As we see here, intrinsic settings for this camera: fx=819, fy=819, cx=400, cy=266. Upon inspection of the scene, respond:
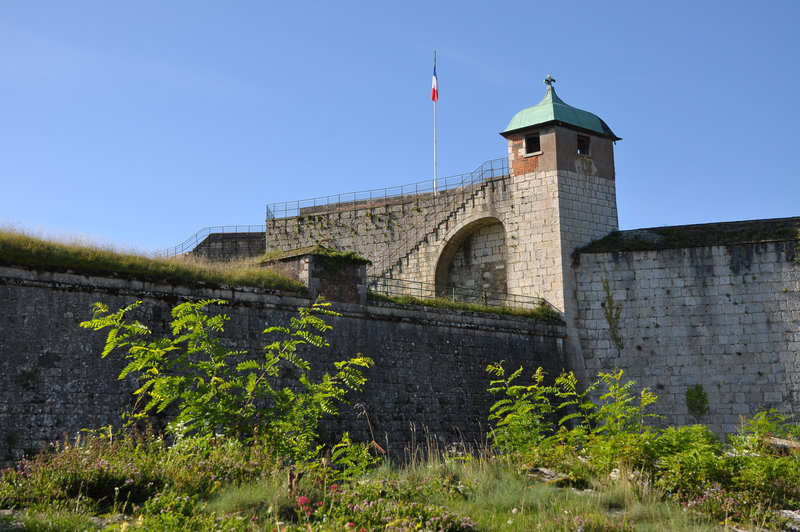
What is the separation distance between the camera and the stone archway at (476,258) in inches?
1089

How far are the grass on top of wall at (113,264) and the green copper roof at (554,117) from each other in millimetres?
11152

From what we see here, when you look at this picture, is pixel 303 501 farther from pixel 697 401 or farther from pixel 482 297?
pixel 482 297

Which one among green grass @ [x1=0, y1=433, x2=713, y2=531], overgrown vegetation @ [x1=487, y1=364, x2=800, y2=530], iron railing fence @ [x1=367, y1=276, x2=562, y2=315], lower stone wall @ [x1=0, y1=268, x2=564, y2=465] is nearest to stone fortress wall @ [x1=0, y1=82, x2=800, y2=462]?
lower stone wall @ [x1=0, y1=268, x2=564, y2=465]

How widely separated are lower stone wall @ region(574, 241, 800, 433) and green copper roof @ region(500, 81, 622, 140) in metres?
4.83

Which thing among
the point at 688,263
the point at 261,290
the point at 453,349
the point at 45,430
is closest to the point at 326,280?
the point at 261,290

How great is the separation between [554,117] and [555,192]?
2.50 metres

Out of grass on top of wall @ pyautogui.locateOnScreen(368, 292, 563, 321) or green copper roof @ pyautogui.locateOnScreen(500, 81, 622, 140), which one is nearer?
grass on top of wall @ pyautogui.locateOnScreen(368, 292, 563, 321)

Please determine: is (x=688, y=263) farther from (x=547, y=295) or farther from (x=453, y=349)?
(x=453, y=349)

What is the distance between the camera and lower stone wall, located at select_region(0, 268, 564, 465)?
A: 15078 mm

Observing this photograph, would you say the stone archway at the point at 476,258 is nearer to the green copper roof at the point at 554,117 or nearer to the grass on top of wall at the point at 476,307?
the grass on top of wall at the point at 476,307

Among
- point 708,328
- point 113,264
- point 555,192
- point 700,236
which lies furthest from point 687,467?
point 555,192

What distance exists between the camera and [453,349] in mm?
22562

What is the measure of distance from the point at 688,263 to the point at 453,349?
7.68 m

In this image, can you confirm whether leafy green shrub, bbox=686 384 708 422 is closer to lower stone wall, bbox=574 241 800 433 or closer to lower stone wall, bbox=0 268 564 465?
lower stone wall, bbox=574 241 800 433
